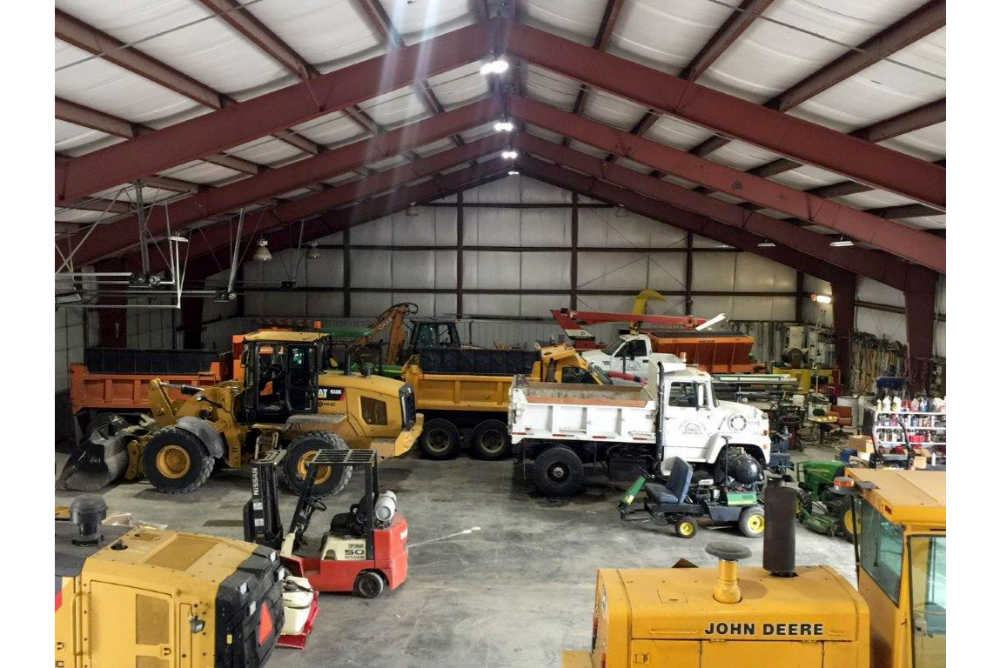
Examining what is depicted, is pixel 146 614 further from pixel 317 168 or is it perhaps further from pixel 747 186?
pixel 747 186

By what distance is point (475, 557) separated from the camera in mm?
11375

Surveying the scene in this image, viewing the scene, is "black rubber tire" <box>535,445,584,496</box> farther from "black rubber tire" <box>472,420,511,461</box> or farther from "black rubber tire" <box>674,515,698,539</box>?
"black rubber tire" <box>472,420,511,461</box>

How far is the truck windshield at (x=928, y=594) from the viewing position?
5211 mm

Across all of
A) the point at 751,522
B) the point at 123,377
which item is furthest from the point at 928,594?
the point at 123,377

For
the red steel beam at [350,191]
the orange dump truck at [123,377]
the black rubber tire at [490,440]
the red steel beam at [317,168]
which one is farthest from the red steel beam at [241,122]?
the red steel beam at [350,191]

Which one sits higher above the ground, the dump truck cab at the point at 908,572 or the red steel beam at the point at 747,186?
the red steel beam at the point at 747,186

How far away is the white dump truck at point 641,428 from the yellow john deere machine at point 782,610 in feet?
24.3

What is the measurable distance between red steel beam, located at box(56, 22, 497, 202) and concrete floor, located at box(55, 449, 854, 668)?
5432 mm

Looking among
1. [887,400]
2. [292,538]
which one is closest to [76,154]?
[292,538]

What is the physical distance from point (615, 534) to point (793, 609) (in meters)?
6.87

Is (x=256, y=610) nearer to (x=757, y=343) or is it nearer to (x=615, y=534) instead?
(x=615, y=534)

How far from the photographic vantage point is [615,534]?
12.6 meters

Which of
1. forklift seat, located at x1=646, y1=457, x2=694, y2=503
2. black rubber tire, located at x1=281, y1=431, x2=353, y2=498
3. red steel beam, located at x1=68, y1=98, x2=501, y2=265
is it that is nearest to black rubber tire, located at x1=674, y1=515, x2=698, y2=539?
forklift seat, located at x1=646, y1=457, x2=694, y2=503

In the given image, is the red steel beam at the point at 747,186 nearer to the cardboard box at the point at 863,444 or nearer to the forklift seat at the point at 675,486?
the cardboard box at the point at 863,444
